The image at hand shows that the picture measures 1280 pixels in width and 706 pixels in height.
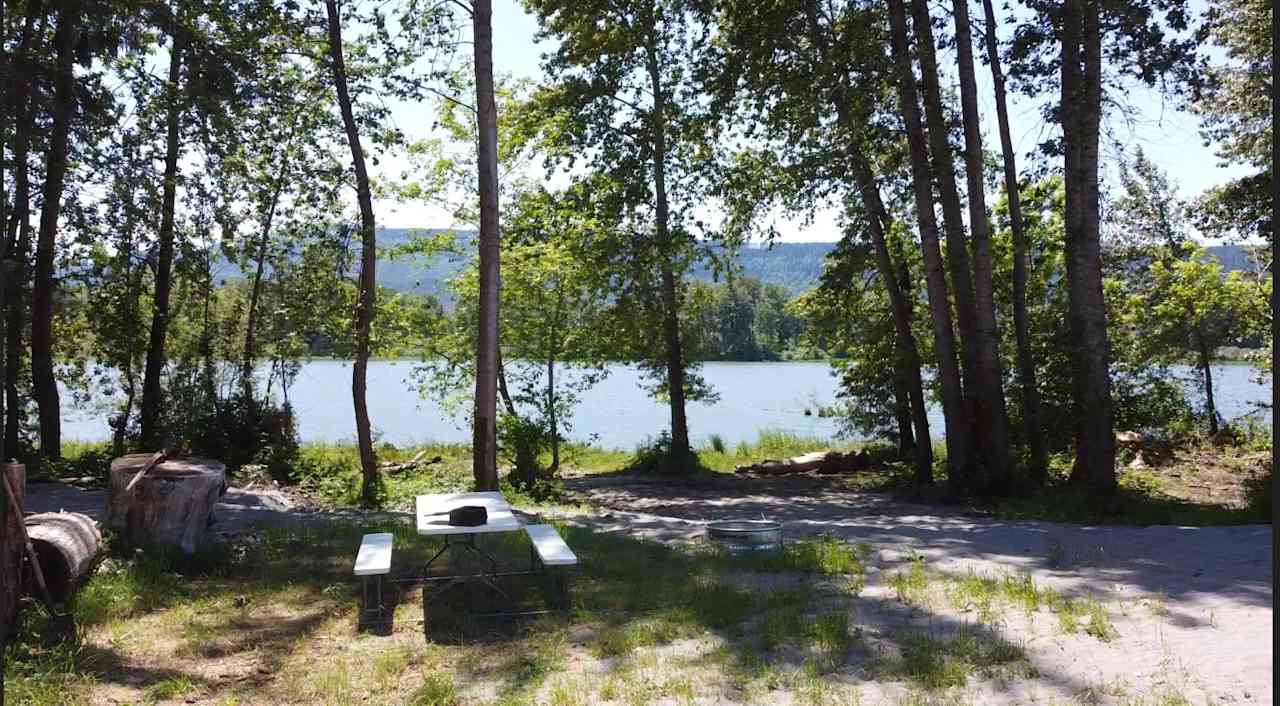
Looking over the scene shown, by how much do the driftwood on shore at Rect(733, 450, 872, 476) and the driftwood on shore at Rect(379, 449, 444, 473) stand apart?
20.0 ft

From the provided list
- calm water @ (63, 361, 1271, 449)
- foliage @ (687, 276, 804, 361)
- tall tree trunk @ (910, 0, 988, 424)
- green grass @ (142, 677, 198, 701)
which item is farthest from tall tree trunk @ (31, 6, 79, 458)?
foliage @ (687, 276, 804, 361)

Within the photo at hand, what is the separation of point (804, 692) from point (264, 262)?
1438 centimetres

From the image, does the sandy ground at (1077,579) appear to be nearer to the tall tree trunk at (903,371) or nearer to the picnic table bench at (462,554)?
the picnic table bench at (462,554)

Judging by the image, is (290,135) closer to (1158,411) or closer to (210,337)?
(210,337)

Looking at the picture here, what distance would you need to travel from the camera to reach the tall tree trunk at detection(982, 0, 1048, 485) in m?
13.5

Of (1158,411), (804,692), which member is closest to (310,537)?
(804,692)

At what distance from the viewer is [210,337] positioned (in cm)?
1636

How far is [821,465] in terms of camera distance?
1861 centimetres

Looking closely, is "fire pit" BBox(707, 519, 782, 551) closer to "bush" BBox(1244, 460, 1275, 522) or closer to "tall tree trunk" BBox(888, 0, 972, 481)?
"bush" BBox(1244, 460, 1275, 522)

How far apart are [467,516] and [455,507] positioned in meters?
0.49

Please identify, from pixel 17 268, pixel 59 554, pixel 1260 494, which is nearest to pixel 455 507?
pixel 59 554

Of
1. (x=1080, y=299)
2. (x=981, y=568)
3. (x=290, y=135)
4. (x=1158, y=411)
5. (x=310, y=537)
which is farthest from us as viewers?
(x=1158, y=411)

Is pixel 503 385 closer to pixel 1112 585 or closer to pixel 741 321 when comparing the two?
pixel 1112 585

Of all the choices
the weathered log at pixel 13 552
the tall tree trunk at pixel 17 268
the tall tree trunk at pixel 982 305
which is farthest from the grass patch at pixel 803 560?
the tall tree trunk at pixel 17 268
